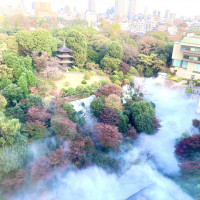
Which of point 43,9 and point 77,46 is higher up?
point 43,9

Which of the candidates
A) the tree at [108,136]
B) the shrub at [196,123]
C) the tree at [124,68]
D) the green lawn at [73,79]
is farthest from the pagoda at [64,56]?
the shrub at [196,123]

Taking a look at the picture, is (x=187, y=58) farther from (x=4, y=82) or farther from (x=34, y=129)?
(x=4, y=82)

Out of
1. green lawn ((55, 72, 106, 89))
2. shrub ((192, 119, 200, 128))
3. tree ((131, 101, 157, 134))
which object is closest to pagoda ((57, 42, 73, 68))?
green lawn ((55, 72, 106, 89))

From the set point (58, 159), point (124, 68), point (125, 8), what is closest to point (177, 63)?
point (124, 68)

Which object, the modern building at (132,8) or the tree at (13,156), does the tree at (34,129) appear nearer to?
the tree at (13,156)

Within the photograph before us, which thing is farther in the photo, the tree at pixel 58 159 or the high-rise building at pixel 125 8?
the high-rise building at pixel 125 8

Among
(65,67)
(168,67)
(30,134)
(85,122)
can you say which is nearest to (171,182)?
(85,122)
